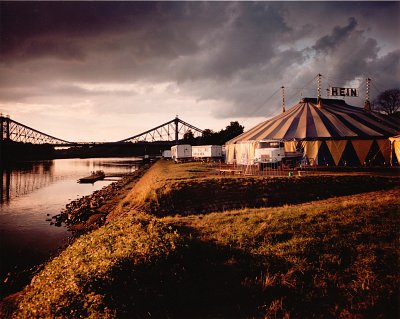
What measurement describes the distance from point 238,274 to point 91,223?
1457 centimetres

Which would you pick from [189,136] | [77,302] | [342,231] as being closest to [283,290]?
[342,231]

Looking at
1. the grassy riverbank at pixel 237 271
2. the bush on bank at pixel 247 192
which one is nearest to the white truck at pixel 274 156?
the bush on bank at pixel 247 192

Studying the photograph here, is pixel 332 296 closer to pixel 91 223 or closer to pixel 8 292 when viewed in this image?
pixel 8 292

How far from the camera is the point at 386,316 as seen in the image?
571 cm

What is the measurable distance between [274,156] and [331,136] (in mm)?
5091

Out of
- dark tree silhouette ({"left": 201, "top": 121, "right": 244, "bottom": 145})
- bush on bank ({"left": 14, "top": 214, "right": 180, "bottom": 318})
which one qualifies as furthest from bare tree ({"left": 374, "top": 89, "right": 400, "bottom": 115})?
bush on bank ({"left": 14, "top": 214, "right": 180, "bottom": 318})

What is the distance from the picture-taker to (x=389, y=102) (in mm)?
61062

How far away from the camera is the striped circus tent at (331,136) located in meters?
24.4

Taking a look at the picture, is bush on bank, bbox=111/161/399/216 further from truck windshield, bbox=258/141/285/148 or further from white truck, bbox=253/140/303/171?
truck windshield, bbox=258/141/285/148

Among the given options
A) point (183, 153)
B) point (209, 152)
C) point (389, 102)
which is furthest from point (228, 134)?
point (389, 102)

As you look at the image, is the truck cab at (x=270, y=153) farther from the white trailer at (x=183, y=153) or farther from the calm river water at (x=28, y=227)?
the white trailer at (x=183, y=153)

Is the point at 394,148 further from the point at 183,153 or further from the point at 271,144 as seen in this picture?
the point at 183,153

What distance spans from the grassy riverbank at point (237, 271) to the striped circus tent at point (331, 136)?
1418 cm

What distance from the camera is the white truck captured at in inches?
952
